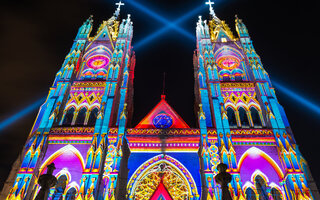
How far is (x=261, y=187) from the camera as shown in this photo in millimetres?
16672

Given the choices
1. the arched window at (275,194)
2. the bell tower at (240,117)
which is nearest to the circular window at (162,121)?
the bell tower at (240,117)

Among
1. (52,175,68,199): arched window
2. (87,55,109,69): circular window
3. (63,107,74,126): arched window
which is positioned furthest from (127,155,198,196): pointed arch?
(87,55,109,69): circular window

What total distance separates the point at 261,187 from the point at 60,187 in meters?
13.0

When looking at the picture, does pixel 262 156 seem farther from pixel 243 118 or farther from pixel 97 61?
pixel 97 61

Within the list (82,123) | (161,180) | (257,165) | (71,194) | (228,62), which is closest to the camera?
(71,194)

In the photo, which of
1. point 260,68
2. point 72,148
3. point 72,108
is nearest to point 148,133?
point 72,148

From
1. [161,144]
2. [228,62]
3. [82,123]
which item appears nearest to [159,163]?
[161,144]

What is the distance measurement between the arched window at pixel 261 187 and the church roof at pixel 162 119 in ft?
21.4

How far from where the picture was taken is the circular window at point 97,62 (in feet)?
82.7

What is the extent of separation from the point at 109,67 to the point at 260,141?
14175 millimetres

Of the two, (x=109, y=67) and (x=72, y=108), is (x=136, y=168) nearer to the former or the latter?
(x=72, y=108)

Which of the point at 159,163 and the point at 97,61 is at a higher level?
the point at 97,61

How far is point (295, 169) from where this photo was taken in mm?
15898

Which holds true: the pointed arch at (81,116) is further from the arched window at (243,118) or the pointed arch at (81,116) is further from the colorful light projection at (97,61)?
the arched window at (243,118)
